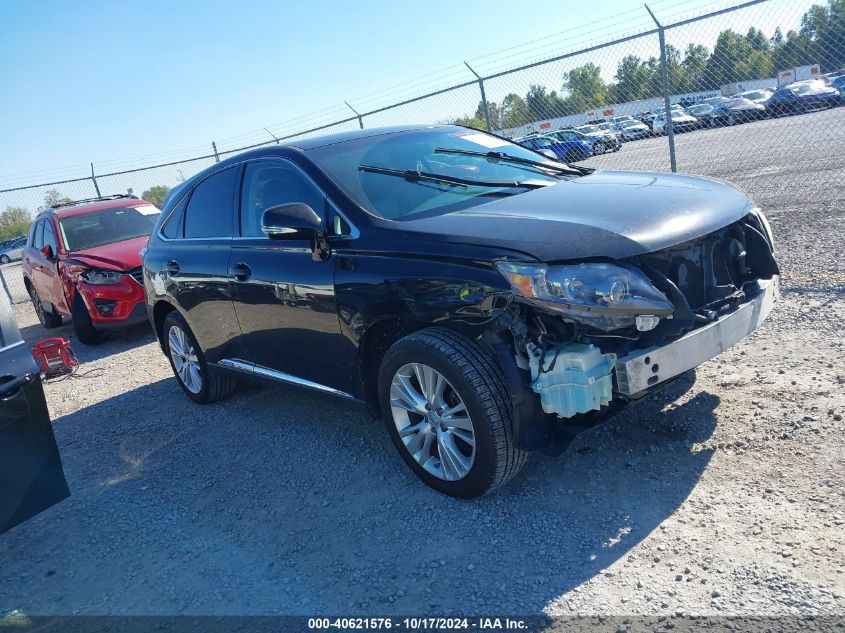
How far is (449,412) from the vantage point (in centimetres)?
332

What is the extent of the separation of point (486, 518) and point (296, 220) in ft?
5.83

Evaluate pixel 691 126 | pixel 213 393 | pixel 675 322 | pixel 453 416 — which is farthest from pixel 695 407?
pixel 691 126

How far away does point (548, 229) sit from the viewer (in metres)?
3.06

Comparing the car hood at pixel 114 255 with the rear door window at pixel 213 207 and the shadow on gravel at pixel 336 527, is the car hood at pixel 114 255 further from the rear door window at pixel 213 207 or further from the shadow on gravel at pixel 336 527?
the shadow on gravel at pixel 336 527

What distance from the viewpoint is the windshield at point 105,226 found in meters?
8.97

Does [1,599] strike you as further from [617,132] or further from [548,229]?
[617,132]

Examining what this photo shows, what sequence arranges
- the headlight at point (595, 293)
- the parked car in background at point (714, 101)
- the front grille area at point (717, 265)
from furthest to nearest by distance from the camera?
the parked car in background at point (714, 101)
the front grille area at point (717, 265)
the headlight at point (595, 293)

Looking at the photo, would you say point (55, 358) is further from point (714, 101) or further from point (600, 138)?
point (600, 138)

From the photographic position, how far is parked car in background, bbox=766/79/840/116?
980cm

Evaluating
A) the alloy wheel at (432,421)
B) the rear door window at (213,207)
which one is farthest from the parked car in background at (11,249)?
the alloy wheel at (432,421)

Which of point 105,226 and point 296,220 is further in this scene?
point 105,226

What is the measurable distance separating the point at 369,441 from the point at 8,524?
1.96m

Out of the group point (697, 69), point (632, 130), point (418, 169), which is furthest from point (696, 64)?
point (418, 169)

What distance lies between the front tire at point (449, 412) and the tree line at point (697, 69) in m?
5.26
